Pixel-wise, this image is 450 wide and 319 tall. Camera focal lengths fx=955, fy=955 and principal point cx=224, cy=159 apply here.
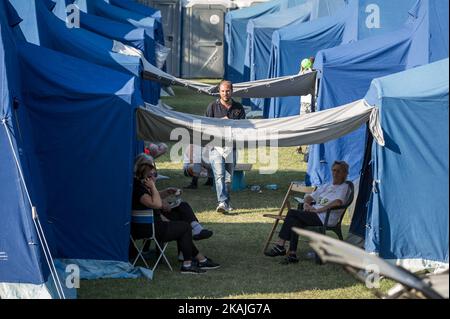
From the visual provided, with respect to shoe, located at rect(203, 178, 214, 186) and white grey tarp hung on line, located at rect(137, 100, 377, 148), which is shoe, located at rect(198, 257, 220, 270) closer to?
white grey tarp hung on line, located at rect(137, 100, 377, 148)

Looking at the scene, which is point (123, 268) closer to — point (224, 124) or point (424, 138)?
point (224, 124)

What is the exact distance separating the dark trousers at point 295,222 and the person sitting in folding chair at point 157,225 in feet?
2.97

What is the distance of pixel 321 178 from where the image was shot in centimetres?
1273

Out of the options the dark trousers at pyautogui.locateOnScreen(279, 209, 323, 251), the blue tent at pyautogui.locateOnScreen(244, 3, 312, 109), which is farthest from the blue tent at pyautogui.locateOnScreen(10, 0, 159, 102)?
the blue tent at pyautogui.locateOnScreen(244, 3, 312, 109)

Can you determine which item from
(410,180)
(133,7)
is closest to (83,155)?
(410,180)

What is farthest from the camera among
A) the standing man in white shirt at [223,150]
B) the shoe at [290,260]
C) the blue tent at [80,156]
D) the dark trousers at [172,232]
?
the standing man in white shirt at [223,150]

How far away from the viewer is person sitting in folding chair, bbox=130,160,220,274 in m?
8.83

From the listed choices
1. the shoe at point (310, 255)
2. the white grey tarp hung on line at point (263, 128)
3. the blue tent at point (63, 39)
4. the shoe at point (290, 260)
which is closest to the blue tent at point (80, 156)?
the white grey tarp hung on line at point (263, 128)

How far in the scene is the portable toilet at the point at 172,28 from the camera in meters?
28.2

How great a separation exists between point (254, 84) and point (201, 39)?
45.7 feet

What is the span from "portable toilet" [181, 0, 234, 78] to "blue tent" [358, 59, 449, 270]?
1974 cm

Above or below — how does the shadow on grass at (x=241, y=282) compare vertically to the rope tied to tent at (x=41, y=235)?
below

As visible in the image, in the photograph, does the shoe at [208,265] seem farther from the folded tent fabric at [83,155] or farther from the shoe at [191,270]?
the folded tent fabric at [83,155]

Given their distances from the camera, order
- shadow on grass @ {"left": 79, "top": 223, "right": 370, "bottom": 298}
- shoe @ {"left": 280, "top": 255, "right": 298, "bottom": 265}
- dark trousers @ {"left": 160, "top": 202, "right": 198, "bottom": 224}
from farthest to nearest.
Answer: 1. dark trousers @ {"left": 160, "top": 202, "right": 198, "bottom": 224}
2. shoe @ {"left": 280, "top": 255, "right": 298, "bottom": 265}
3. shadow on grass @ {"left": 79, "top": 223, "right": 370, "bottom": 298}
